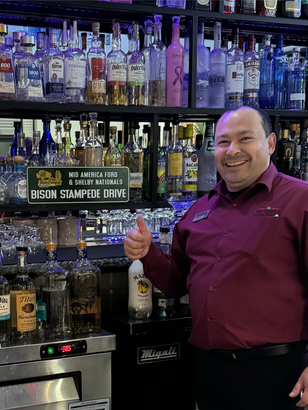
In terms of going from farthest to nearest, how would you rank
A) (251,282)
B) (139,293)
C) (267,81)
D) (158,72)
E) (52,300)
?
1. (267,81)
2. (158,72)
3. (139,293)
4. (52,300)
5. (251,282)

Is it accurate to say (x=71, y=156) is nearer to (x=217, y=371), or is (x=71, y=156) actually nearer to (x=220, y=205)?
(x=220, y=205)

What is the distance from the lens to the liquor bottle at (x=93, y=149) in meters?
2.38

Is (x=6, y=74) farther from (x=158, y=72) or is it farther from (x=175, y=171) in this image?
(x=175, y=171)

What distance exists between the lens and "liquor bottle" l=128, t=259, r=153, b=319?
2293mm

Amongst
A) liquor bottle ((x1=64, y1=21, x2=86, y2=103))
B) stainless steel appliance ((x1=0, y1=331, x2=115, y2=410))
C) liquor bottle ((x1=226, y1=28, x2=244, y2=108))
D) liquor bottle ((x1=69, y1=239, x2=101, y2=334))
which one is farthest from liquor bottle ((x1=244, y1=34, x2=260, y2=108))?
stainless steel appliance ((x1=0, y1=331, x2=115, y2=410))

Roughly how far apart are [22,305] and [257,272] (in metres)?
0.98

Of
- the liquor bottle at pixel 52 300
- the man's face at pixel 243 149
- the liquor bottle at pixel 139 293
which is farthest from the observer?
the liquor bottle at pixel 139 293

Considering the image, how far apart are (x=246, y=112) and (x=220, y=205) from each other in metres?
0.38

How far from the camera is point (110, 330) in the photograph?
7.65 ft

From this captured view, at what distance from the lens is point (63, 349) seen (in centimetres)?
206

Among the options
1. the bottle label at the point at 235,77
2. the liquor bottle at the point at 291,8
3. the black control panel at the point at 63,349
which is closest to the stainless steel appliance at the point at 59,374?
the black control panel at the point at 63,349

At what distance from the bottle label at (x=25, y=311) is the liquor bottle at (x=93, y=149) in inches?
27.0

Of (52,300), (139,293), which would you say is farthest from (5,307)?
(139,293)

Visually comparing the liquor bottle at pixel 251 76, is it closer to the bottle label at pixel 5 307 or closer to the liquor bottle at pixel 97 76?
the liquor bottle at pixel 97 76
